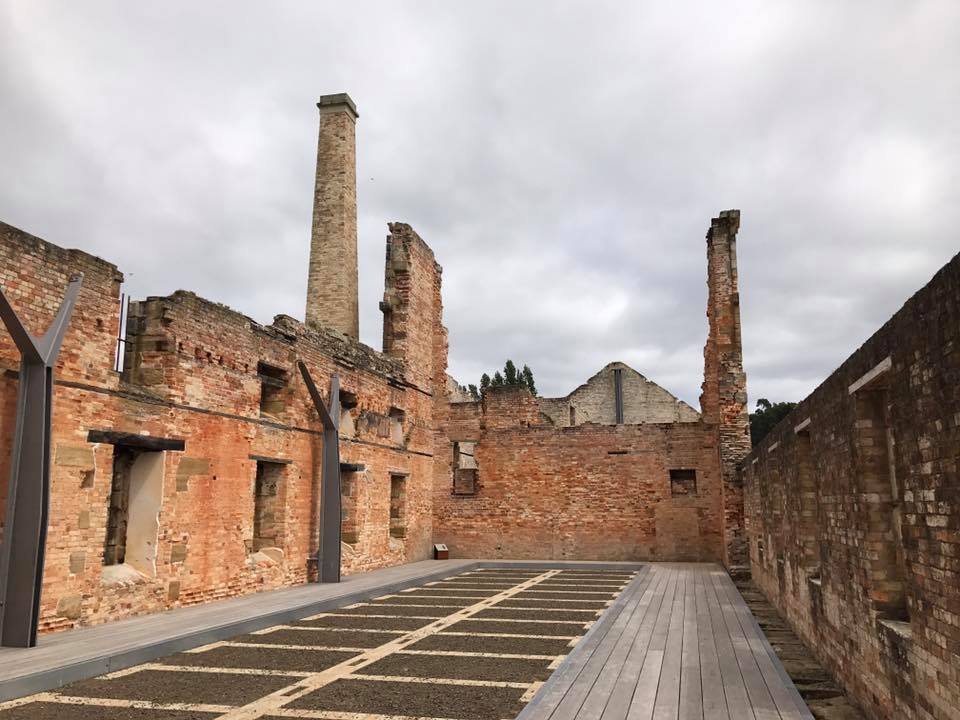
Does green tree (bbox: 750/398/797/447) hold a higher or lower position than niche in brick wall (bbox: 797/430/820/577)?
higher

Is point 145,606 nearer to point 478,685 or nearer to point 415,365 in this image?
point 478,685

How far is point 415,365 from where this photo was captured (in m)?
18.9

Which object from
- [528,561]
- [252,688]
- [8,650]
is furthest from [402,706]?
[528,561]

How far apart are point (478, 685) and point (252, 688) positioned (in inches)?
74.7

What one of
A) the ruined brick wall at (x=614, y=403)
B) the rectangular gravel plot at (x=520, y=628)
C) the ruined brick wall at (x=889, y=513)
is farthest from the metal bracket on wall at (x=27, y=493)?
the ruined brick wall at (x=614, y=403)

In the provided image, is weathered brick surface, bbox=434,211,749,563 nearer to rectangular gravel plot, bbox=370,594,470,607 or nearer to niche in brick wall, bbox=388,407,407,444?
niche in brick wall, bbox=388,407,407,444

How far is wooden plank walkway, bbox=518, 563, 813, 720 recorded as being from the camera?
507 centimetres

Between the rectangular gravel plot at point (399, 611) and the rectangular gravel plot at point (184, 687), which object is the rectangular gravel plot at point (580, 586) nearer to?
the rectangular gravel plot at point (399, 611)

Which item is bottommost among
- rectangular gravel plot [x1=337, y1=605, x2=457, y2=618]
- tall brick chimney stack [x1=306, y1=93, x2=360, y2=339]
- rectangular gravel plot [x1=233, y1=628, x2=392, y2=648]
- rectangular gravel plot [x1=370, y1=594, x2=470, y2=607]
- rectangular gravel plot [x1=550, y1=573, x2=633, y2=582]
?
rectangular gravel plot [x1=550, y1=573, x2=633, y2=582]

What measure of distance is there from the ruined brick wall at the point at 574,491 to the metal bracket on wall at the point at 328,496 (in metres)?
7.11

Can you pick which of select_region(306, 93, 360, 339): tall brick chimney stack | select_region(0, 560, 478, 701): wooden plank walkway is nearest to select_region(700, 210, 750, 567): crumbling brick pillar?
select_region(0, 560, 478, 701): wooden plank walkway

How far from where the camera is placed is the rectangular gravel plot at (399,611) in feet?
33.6

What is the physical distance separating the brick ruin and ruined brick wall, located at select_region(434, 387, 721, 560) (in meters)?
0.05

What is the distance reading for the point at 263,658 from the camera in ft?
Answer: 24.0
